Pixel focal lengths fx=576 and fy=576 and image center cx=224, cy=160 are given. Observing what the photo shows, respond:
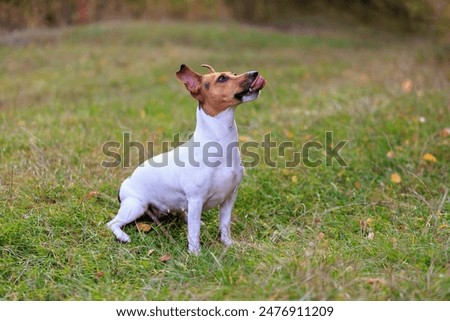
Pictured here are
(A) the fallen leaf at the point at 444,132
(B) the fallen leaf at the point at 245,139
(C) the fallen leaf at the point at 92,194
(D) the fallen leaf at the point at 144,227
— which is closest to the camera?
(D) the fallen leaf at the point at 144,227

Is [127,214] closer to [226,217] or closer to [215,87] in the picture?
[226,217]

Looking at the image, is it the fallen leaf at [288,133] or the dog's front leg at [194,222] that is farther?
the fallen leaf at [288,133]

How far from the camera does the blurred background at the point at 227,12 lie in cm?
1661

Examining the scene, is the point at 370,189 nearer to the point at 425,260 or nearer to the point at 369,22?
the point at 425,260

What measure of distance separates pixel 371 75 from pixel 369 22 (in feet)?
40.8

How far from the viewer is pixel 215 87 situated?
153 inches

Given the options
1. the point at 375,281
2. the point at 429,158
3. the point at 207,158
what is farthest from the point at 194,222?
the point at 429,158

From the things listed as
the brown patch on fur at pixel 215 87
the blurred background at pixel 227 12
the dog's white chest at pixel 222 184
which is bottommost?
the blurred background at pixel 227 12

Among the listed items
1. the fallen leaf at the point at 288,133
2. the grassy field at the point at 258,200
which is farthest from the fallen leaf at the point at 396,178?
the fallen leaf at the point at 288,133

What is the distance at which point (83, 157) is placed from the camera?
5.94m

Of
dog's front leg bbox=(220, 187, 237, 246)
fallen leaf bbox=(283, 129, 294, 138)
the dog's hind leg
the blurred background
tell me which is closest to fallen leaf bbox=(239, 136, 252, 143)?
fallen leaf bbox=(283, 129, 294, 138)

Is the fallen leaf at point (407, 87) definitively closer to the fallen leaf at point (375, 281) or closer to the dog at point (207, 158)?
the dog at point (207, 158)

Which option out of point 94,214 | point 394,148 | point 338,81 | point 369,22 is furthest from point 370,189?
point 369,22

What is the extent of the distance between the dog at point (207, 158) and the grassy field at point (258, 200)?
285mm
